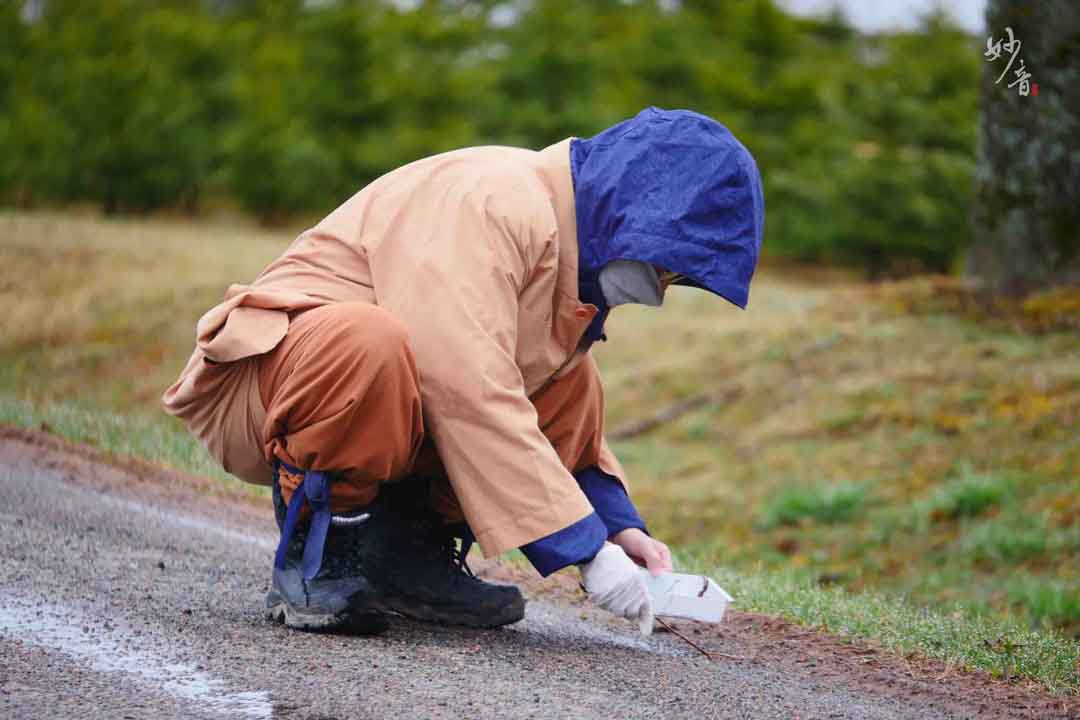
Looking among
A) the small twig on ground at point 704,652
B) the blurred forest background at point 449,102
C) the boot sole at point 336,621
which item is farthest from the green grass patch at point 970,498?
the blurred forest background at point 449,102

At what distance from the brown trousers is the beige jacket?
0.20ft

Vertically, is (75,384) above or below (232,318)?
below

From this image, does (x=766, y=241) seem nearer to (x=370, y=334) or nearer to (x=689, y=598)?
(x=689, y=598)

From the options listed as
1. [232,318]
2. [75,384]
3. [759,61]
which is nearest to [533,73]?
[759,61]

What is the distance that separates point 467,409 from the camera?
2.96 meters

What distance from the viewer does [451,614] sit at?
3.51m

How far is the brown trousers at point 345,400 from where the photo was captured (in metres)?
2.91

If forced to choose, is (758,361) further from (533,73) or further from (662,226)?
(533,73)

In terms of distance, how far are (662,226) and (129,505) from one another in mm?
2614

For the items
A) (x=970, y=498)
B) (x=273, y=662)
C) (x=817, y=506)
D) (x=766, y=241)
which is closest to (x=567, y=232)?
(x=273, y=662)

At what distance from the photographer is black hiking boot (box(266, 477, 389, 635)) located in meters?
3.11

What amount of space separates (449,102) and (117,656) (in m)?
20.9

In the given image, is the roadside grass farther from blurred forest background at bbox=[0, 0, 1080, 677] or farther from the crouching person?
the crouching person

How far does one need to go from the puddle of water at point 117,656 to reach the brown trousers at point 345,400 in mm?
497
